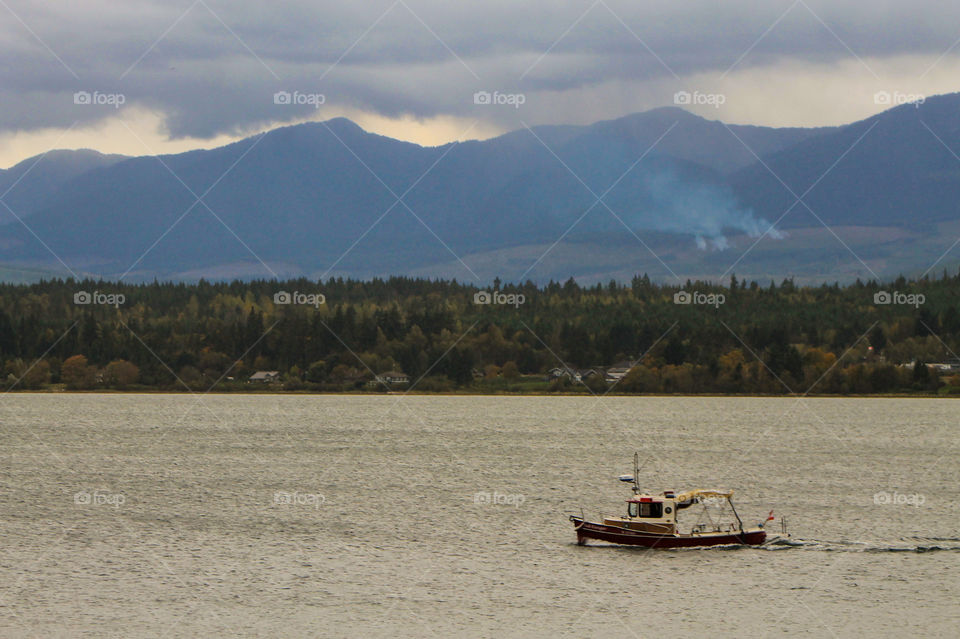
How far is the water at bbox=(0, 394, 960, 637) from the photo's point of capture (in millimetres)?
56719

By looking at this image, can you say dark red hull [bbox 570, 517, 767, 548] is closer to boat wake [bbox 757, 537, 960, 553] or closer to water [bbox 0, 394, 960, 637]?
water [bbox 0, 394, 960, 637]

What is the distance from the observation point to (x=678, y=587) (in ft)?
208

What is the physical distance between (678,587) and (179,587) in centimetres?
2517

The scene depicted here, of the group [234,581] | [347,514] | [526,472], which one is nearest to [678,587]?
[234,581]

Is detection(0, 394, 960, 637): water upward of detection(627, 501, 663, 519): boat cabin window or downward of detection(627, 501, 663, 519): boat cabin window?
downward

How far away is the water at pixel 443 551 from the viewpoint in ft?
186

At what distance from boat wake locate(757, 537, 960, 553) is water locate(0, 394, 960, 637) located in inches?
8.2

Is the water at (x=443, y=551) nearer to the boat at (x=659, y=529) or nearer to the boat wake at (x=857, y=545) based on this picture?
the boat wake at (x=857, y=545)

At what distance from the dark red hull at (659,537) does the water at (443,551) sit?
69 centimetres

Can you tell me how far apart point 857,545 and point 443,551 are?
24967mm

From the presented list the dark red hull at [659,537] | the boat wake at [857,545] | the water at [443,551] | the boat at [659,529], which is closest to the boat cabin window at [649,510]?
the boat at [659,529]

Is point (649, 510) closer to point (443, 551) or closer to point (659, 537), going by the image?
point (659, 537)

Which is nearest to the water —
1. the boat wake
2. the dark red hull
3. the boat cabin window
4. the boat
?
the boat wake

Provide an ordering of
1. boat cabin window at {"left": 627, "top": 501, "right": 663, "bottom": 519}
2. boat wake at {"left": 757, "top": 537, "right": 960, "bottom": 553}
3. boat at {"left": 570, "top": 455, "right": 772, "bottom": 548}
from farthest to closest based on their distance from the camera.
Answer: boat cabin window at {"left": 627, "top": 501, "right": 663, "bottom": 519} < boat wake at {"left": 757, "top": 537, "right": 960, "bottom": 553} < boat at {"left": 570, "top": 455, "right": 772, "bottom": 548}
